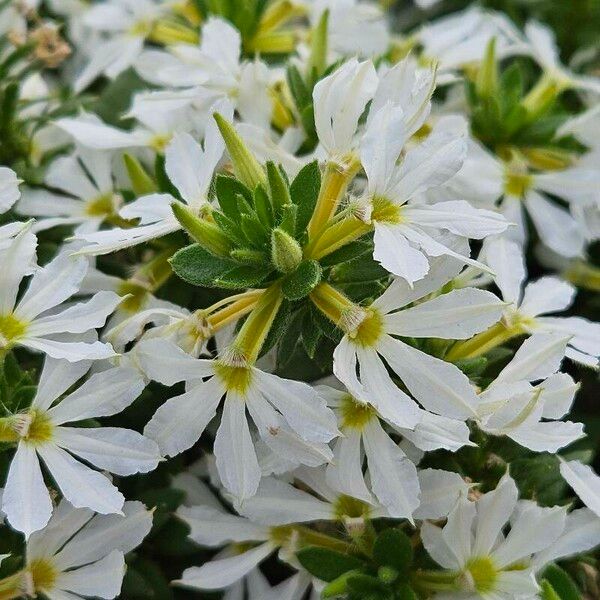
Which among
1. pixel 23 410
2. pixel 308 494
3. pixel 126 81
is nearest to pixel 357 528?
pixel 308 494

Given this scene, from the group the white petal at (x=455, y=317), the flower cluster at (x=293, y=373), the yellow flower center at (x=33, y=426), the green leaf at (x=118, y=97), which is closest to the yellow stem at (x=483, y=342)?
the flower cluster at (x=293, y=373)

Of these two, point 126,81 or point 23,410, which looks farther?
point 126,81

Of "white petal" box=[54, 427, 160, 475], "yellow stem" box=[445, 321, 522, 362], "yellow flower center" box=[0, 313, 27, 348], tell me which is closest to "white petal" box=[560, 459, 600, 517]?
"yellow stem" box=[445, 321, 522, 362]

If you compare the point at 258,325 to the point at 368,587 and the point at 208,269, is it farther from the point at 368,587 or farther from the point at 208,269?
the point at 368,587

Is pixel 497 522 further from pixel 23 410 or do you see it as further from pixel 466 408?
pixel 23 410

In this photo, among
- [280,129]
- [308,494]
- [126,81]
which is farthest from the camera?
[126,81]

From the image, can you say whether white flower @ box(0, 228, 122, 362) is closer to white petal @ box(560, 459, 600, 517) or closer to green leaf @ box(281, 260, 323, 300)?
green leaf @ box(281, 260, 323, 300)
